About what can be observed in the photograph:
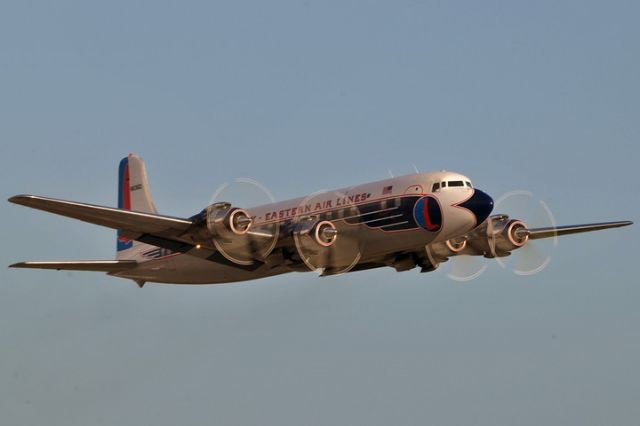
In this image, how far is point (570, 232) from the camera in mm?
55781

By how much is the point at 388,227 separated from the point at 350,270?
3479 mm

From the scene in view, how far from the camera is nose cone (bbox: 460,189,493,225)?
1863 inches

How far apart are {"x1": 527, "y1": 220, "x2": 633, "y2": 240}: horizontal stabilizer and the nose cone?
279 inches

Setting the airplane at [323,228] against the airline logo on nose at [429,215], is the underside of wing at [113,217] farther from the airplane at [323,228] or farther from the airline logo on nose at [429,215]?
the airline logo on nose at [429,215]

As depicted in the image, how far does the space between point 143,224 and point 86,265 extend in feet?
23.7

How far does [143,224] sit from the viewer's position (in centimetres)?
4706

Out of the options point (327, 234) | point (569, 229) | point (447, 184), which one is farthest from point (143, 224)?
point (569, 229)

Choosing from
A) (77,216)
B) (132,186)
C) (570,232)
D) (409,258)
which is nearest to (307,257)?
(409,258)

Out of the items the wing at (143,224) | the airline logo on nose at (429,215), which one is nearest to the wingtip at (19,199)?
the wing at (143,224)

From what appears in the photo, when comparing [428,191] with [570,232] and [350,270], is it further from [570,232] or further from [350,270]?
[570,232]

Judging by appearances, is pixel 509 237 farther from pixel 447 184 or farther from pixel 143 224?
pixel 143 224

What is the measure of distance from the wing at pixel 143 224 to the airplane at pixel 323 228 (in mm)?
41

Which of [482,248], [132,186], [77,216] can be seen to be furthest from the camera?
[132,186]

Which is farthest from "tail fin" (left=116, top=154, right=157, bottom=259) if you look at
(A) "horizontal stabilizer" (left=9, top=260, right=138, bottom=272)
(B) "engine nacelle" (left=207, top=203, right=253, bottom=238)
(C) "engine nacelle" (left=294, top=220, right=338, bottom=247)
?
(C) "engine nacelle" (left=294, top=220, right=338, bottom=247)
